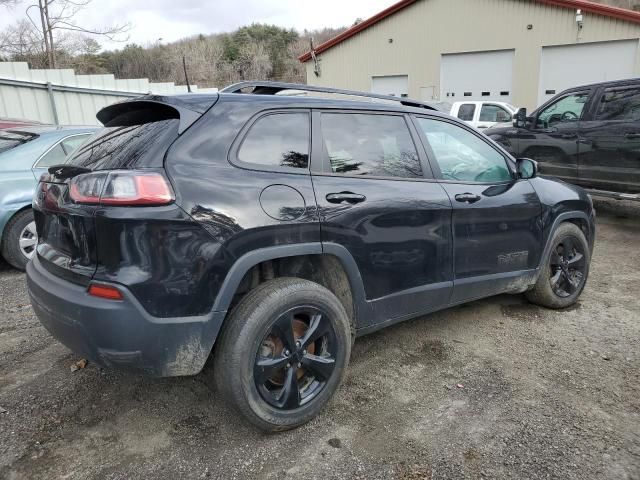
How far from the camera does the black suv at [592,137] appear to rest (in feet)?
21.8

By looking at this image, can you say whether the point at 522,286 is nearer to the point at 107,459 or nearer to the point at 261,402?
the point at 261,402

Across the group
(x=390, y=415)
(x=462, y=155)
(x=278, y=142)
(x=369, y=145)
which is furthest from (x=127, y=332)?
(x=462, y=155)

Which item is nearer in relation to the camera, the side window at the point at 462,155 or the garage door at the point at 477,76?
the side window at the point at 462,155

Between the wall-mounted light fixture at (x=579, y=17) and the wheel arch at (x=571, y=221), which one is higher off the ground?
the wall-mounted light fixture at (x=579, y=17)

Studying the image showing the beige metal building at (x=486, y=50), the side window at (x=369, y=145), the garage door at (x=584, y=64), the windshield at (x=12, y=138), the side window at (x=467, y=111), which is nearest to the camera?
the side window at (x=369, y=145)

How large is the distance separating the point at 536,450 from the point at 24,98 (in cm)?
1357

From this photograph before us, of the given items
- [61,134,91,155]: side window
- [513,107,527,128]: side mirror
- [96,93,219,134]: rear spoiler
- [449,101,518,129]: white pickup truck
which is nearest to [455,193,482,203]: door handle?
[96,93,219,134]: rear spoiler

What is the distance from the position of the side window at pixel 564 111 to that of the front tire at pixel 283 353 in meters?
6.42

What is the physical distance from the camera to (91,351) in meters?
2.29

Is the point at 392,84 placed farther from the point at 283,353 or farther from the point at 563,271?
the point at 283,353

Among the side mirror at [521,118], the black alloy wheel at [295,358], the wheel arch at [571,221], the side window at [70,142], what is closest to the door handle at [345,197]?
the black alloy wheel at [295,358]

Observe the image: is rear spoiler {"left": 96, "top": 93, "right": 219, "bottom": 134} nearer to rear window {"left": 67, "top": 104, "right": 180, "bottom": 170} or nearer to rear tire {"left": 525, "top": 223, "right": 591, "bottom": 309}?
rear window {"left": 67, "top": 104, "right": 180, "bottom": 170}

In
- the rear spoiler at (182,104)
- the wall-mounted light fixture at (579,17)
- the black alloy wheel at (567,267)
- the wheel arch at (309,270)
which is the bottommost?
the black alloy wheel at (567,267)

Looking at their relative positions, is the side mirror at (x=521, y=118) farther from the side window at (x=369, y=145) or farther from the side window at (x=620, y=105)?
the side window at (x=369, y=145)
